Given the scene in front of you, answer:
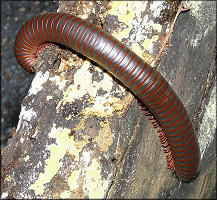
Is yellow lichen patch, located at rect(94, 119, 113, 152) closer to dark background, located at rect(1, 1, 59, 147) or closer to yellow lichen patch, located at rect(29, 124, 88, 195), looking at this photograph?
yellow lichen patch, located at rect(29, 124, 88, 195)

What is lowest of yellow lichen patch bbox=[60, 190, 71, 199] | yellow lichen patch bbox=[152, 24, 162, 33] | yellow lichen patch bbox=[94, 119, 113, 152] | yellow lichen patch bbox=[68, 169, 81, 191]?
yellow lichen patch bbox=[60, 190, 71, 199]

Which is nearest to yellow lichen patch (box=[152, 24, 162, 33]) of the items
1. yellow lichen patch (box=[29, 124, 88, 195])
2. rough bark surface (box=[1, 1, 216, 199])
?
rough bark surface (box=[1, 1, 216, 199])

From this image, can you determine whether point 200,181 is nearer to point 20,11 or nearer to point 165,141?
point 165,141

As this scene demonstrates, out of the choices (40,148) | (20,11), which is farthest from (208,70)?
(20,11)

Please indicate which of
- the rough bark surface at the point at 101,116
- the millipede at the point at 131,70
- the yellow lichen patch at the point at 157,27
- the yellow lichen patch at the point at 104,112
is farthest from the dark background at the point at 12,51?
the yellow lichen patch at the point at 104,112

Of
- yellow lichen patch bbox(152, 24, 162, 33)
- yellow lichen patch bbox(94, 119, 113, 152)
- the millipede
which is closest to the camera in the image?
yellow lichen patch bbox(94, 119, 113, 152)

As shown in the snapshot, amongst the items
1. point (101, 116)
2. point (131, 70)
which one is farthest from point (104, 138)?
point (131, 70)

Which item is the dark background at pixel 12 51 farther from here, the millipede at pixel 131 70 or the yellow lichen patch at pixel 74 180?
the yellow lichen patch at pixel 74 180
